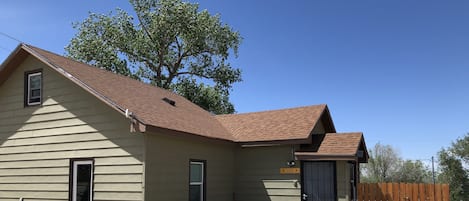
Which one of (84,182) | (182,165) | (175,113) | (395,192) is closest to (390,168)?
(395,192)

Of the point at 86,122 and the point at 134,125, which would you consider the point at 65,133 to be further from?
the point at 134,125

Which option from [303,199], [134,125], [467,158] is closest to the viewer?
[134,125]

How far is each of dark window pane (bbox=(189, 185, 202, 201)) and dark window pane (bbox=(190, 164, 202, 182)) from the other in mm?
195

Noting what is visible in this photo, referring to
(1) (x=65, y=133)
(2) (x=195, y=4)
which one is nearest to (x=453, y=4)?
(1) (x=65, y=133)

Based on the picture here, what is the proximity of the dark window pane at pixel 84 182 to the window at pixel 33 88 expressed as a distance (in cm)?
269

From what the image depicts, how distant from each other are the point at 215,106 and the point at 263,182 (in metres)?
18.4

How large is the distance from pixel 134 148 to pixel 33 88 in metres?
4.54

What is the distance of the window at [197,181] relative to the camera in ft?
42.0

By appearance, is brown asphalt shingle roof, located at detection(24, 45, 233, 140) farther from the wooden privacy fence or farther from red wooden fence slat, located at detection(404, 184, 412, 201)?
red wooden fence slat, located at detection(404, 184, 412, 201)

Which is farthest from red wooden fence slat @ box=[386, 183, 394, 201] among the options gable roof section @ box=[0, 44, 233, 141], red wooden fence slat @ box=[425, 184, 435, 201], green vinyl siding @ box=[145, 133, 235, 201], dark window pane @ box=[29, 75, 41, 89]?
dark window pane @ box=[29, 75, 41, 89]

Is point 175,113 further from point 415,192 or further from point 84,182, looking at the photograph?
point 415,192

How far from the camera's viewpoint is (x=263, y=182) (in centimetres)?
1420

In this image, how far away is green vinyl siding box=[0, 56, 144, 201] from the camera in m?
11.4

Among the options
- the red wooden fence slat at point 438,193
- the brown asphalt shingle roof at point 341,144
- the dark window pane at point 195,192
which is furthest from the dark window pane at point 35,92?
the red wooden fence slat at point 438,193
